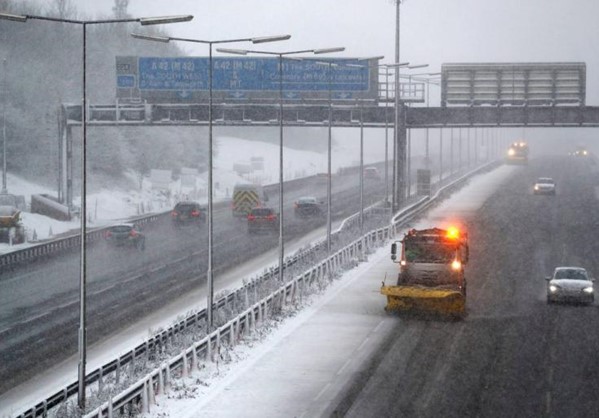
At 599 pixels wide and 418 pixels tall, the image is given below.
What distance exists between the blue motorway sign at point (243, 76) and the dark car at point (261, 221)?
36.0 ft

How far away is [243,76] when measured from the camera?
75688mm

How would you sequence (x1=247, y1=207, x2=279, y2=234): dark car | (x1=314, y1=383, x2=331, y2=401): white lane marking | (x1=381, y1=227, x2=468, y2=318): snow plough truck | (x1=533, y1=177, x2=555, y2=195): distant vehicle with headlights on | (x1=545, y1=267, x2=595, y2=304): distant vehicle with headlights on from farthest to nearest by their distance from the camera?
(x1=533, y1=177, x2=555, y2=195): distant vehicle with headlights on → (x1=247, y1=207, x2=279, y2=234): dark car → (x1=545, y1=267, x2=595, y2=304): distant vehicle with headlights on → (x1=381, y1=227, x2=468, y2=318): snow plough truck → (x1=314, y1=383, x2=331, y2=401): white lane marking

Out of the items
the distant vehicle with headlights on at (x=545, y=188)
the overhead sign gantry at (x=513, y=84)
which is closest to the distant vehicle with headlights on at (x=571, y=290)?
the overhead sign gantry at (x=513, y=84)

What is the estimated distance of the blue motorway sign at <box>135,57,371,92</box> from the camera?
75.7 metres

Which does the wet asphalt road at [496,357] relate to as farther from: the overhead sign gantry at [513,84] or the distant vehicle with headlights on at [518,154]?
the distant vehicle with headlights on at [518,154]

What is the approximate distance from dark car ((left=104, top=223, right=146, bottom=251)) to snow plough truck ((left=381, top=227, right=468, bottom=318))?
84.8ft

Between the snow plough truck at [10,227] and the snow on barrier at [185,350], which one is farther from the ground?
the snow plough truck at [10,227]

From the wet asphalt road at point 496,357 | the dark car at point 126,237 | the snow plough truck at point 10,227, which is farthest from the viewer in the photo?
the snow plough truck at point 10,227

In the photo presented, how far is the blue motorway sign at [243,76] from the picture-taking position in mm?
75688

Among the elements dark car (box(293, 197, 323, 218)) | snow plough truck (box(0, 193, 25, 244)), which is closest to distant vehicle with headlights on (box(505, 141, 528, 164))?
dark car (box(293, 197, 323, 218))

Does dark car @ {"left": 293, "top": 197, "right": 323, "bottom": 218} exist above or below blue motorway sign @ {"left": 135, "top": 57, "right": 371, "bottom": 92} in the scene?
below

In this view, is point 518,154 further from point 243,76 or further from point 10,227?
point 10,227

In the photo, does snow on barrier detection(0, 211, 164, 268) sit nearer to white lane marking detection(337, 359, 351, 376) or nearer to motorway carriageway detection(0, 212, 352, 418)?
motorway carriageway detection(0, 212, 352, 418)

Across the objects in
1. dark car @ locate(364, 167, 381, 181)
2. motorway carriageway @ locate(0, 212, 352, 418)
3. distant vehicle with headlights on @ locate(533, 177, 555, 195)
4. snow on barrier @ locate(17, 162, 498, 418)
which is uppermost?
dark car @ locate(364, 167, 381, 181)
